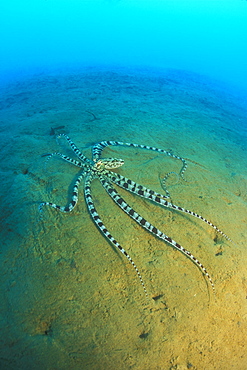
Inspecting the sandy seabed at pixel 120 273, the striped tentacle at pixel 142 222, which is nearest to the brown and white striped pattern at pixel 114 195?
Answer: the striped tentacle at pixel 142 222

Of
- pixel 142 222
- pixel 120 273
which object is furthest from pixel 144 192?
pixel 120 273

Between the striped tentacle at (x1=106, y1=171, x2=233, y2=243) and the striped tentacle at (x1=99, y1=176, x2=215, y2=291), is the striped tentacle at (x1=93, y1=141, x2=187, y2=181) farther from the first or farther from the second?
the striped tentacle at (x1=99, y1=176, x2=215, y2=291)

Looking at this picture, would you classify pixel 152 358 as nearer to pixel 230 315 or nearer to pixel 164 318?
pixel 164 318

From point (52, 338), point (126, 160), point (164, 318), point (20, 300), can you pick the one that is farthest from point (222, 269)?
point (126, 160)

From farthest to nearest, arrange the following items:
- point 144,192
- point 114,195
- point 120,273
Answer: point 144,192 < point 114,195 < point 120,273

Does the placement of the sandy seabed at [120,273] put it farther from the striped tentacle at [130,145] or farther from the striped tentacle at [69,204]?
the striped tentacle at [130,145]

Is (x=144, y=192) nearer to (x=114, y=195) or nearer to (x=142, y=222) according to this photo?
(x=114, y=195)
